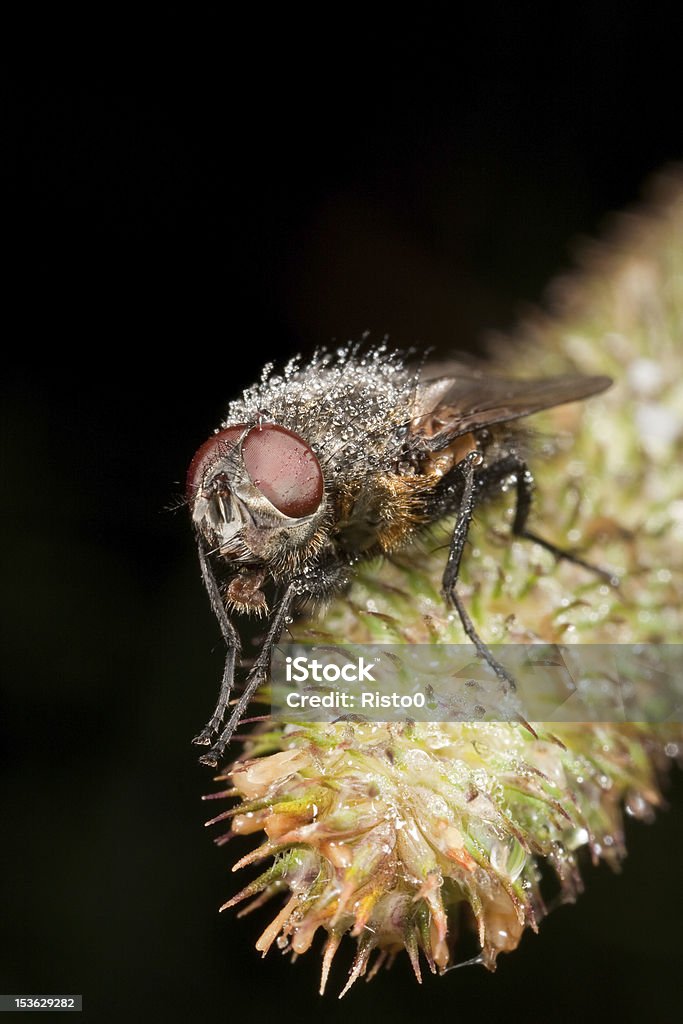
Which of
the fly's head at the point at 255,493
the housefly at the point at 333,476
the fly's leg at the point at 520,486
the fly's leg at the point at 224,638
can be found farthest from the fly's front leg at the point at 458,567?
the fly's leg at the point at 224,638

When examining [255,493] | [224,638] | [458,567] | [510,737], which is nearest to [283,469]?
[255,493]

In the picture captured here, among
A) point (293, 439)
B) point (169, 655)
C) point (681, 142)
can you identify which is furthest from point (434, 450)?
point (681, 142)

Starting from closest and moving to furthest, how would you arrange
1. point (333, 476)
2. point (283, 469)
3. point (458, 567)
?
point (283, 469) < point (333, 476) < point (458, 567)

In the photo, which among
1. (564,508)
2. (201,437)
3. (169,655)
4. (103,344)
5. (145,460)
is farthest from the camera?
(103,344)

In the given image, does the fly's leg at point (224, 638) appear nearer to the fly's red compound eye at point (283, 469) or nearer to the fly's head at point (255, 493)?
the fly's head at point (255, 493)

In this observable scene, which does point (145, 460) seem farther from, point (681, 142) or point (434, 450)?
point (681, 142)

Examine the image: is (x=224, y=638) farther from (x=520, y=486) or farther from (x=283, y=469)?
(x=520, y=486)
